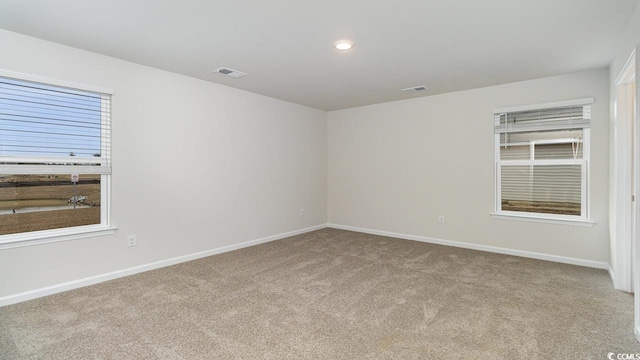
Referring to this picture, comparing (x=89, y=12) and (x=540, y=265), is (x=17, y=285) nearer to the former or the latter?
(x=89, y=12)

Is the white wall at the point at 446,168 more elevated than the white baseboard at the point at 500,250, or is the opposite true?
the white wall at the point at 446,168

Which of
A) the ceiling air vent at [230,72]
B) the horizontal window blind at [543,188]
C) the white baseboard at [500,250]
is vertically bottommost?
the white baseboard at [500,250]

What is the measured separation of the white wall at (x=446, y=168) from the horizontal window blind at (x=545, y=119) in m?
0.10

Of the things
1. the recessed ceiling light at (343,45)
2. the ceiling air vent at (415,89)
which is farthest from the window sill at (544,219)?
the recessed ceiling light at (343,45)

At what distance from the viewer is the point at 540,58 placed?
11.0ft

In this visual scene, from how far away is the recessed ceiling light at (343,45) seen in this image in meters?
2.92

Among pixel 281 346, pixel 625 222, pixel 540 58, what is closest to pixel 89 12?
pixel 281 346

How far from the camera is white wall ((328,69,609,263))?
151 inches

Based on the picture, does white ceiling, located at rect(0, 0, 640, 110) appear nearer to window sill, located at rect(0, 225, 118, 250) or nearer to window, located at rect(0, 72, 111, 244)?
window, located at rect(0, 72, 111, 244)

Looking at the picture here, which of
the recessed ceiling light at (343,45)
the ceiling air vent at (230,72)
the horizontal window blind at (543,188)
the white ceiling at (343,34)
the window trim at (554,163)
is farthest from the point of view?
the horizontal window blind at (543,188)

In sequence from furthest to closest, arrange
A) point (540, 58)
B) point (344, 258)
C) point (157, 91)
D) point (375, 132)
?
1. point (375, 132)
2. point (344, 258)
3. point (157, 91)
4. point (540, 58)

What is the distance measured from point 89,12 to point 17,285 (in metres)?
2.47

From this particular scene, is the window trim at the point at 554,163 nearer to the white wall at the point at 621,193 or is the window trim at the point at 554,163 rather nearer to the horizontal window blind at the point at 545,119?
the horizontal window blind at the point at 545,119

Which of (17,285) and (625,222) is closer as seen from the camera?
(17,285)
